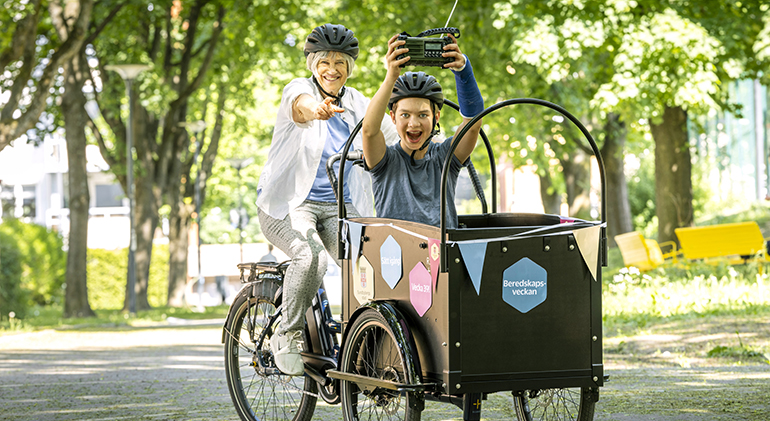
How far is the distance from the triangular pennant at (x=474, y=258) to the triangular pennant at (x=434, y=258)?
0.11 meters

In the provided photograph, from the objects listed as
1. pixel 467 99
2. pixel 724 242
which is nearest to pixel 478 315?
pixel 467 99

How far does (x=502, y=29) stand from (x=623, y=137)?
740 centimetres

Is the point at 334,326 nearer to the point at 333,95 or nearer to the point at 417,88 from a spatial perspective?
the point at 333,95

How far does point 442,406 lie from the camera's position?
630cm

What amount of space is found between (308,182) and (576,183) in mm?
21286

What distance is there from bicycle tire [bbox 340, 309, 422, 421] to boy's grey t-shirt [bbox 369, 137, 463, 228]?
50 cm

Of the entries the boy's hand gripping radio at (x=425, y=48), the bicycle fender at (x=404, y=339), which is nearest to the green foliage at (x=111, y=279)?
the bicycle fender at (x=404, y=339)

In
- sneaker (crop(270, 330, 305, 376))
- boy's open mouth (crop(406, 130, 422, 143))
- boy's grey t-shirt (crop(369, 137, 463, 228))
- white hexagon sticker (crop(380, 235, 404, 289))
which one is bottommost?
sneaker (crop(270, 330, 305, 376))

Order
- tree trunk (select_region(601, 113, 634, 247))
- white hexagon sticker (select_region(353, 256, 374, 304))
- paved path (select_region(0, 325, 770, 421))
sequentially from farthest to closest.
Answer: tree trunk (select_region(601, 113, 634, 247)) < paved path (select_region(0, 325, 770, 421)) < white hexagon sticker (select_region(353, 256, 374, 304))

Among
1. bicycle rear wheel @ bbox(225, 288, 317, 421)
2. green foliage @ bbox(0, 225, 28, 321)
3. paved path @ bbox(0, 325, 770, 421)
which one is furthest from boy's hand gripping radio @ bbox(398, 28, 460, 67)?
green foliage @ bbox(0, 225, 28, 321)

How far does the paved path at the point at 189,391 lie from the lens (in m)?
5.86

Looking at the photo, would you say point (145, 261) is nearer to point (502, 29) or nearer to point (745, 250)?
point (502, 29)

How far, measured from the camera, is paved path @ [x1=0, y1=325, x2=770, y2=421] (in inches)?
231

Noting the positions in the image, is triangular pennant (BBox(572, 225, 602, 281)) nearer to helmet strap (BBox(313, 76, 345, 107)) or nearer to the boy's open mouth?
the boy's open mouth
